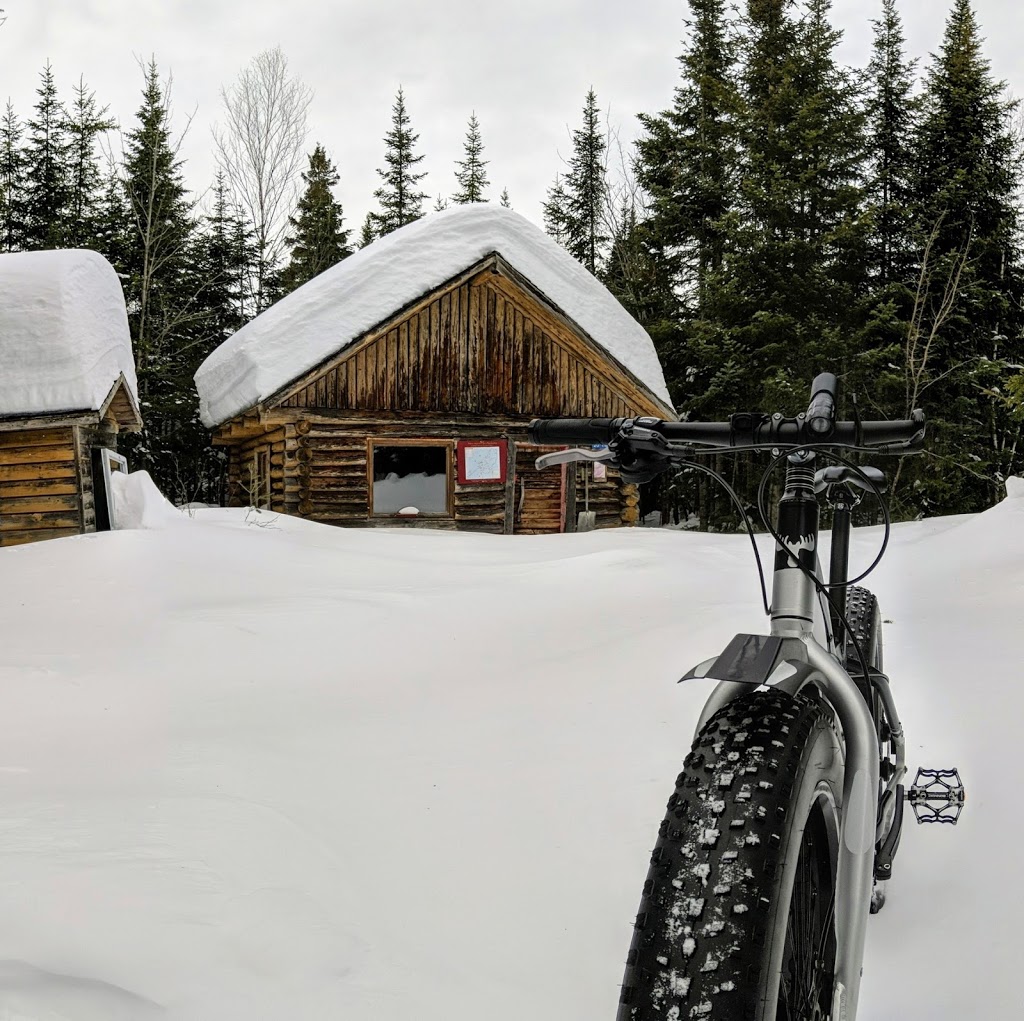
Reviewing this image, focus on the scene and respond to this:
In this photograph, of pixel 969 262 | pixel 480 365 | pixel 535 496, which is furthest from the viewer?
pixel 969 262

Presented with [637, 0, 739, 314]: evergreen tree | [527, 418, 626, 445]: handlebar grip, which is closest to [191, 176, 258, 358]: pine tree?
[637, 0, 739, 314]: evergreen tree

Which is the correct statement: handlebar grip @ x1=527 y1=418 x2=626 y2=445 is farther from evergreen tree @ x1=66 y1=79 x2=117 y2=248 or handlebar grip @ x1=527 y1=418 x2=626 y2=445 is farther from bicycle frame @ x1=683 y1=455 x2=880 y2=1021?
evergreen tree @ x1=66 y1=79 x2=117 y2=248

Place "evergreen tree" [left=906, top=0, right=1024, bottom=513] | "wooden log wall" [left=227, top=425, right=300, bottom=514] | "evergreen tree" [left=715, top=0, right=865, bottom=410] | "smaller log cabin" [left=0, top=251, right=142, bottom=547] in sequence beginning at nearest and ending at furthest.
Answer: "smaller log cabin" [left=0, top=251, right=142, bottom=547], "wooden log wall" [left=227, top=425, right=300, bottom=514], "evergreen tree" [left=906, top=0, right=1024, bottom=513], "evergreen tree" [left=715, top=0, right=865, bottom=410]

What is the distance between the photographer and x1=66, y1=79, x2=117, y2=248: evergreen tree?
23.7 m

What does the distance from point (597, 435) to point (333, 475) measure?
1419cm

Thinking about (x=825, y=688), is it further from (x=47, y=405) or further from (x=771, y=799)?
(x=47, y=405)

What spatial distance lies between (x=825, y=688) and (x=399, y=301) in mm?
14884

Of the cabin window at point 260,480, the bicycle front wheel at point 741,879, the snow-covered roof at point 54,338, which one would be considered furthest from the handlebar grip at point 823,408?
the cabin window at point 260,480

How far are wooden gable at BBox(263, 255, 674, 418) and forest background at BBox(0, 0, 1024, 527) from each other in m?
4.02

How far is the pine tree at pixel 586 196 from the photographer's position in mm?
29500

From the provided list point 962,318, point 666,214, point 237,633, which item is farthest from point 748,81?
point 237,633

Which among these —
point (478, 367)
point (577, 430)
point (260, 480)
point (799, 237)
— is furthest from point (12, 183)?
point (577, 430)

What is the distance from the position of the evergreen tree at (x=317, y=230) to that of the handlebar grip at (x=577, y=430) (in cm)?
2797

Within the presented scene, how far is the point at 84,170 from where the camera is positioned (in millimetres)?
25766
